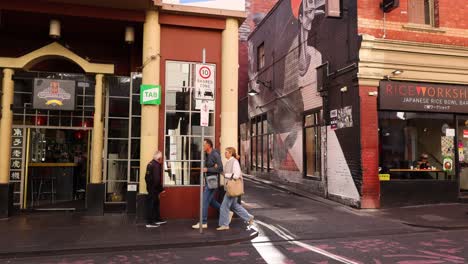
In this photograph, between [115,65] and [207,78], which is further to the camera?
[115,65]

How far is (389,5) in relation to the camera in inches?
471

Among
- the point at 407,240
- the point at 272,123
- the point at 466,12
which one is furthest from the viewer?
the point at 272,123

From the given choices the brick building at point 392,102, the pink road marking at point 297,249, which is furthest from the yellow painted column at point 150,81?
the brick building at point 392,102

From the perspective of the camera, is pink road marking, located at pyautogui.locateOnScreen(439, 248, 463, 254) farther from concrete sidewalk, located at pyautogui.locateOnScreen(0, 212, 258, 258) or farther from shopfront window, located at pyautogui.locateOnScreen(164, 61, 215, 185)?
shopfront window, located at pyautogui.locateOnScreen(164, 61, 215, 185)

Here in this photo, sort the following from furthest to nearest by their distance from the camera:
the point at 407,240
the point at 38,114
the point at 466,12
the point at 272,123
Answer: the point at 272,123 < the point at 466,12 < the point at 38,114 < the point at 407,240

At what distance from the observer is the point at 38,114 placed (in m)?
11.3

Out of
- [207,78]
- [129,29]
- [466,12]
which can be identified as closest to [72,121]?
[129,29]

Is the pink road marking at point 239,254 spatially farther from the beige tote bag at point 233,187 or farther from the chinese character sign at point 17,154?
the chinese character sign at point 17,154

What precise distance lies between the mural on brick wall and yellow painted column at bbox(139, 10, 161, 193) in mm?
6195

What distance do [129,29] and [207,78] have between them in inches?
137

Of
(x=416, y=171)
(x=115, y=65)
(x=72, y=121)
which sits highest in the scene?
(x=115, y=65)

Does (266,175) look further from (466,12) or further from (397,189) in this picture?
(466,12)

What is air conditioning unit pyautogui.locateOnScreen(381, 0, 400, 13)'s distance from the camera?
11.8m

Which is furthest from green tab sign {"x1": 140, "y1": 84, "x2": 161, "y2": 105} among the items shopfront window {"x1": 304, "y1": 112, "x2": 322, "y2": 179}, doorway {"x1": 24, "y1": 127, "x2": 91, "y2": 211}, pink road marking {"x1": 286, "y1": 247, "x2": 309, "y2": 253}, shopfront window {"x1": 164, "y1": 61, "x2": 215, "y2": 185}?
shopfront window {"x1": 304, "y1": 112, "x2": 322, "y2": 179}
